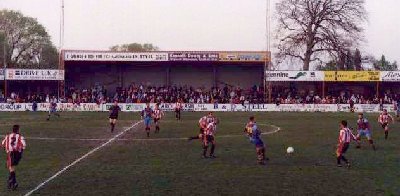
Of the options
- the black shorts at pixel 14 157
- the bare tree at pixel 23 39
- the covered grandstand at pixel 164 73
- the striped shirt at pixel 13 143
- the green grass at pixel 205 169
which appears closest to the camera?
the green grass at pixel 205 169

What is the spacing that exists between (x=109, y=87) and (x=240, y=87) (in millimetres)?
14650

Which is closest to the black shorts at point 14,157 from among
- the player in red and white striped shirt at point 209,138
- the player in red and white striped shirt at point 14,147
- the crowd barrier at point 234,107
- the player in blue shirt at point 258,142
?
the player in red and white striped shirt at point 14,147

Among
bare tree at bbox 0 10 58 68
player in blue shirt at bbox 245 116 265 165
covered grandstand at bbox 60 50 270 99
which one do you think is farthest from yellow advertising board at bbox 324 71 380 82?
bare tree at bbox 0 10 58 68

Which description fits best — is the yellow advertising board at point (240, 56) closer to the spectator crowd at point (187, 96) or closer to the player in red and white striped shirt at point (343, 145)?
the spectator crowd at point (187, 96)

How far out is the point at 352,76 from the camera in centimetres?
6353

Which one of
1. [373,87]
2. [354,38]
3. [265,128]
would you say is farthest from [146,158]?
[354,38]

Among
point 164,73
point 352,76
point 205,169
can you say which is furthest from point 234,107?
point 205,169

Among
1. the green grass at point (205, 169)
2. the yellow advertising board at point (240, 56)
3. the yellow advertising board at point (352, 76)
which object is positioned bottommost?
the green grass at point (205, 169)

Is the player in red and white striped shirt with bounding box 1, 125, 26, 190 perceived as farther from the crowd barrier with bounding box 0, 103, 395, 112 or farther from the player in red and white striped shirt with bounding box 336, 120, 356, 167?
the crowd barrier with bounding box 0, 103, 395, 112

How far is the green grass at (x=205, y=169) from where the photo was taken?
650 inches

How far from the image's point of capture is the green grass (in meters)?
16.5

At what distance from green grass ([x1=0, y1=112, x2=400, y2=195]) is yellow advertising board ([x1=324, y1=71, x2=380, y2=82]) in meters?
31.7

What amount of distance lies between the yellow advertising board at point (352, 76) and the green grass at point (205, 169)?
3173 centimetres

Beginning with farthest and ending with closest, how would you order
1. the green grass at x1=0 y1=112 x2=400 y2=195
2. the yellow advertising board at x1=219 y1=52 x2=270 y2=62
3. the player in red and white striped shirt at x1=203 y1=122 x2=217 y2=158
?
the yellow advertising board at x1=219 y1=52 x2=270 y2=62 < the player in red and white striped shirt at x1=203 y1=122 x2=217 y2=158 < the green grass at x1=0 y1=112 x2=400 y2=195
